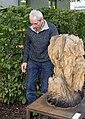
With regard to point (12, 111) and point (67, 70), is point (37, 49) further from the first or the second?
point (12, 111)

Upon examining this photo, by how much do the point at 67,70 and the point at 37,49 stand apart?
0.87 m

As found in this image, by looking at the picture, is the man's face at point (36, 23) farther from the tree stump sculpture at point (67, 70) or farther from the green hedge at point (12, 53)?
the green hedge at point (12, 53)

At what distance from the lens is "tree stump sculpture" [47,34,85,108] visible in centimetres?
290

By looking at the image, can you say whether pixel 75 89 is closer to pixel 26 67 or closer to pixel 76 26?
pixel 26 67

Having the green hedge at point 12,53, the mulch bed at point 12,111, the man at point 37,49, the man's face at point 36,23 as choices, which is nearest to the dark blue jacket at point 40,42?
the man at point 37,49

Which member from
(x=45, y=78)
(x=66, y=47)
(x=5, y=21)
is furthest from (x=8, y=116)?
(x=66, y=47)

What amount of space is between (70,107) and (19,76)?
5.45 feet

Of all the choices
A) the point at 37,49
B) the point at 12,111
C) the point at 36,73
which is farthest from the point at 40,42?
the point at 12,111

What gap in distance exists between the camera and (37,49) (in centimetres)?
367

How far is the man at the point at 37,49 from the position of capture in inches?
139

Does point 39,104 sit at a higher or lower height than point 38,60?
lower

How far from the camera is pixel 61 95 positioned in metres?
3.00

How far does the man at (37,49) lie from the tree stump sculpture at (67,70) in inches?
24.1

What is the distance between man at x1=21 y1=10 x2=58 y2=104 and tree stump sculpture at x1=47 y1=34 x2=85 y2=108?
61 cm
